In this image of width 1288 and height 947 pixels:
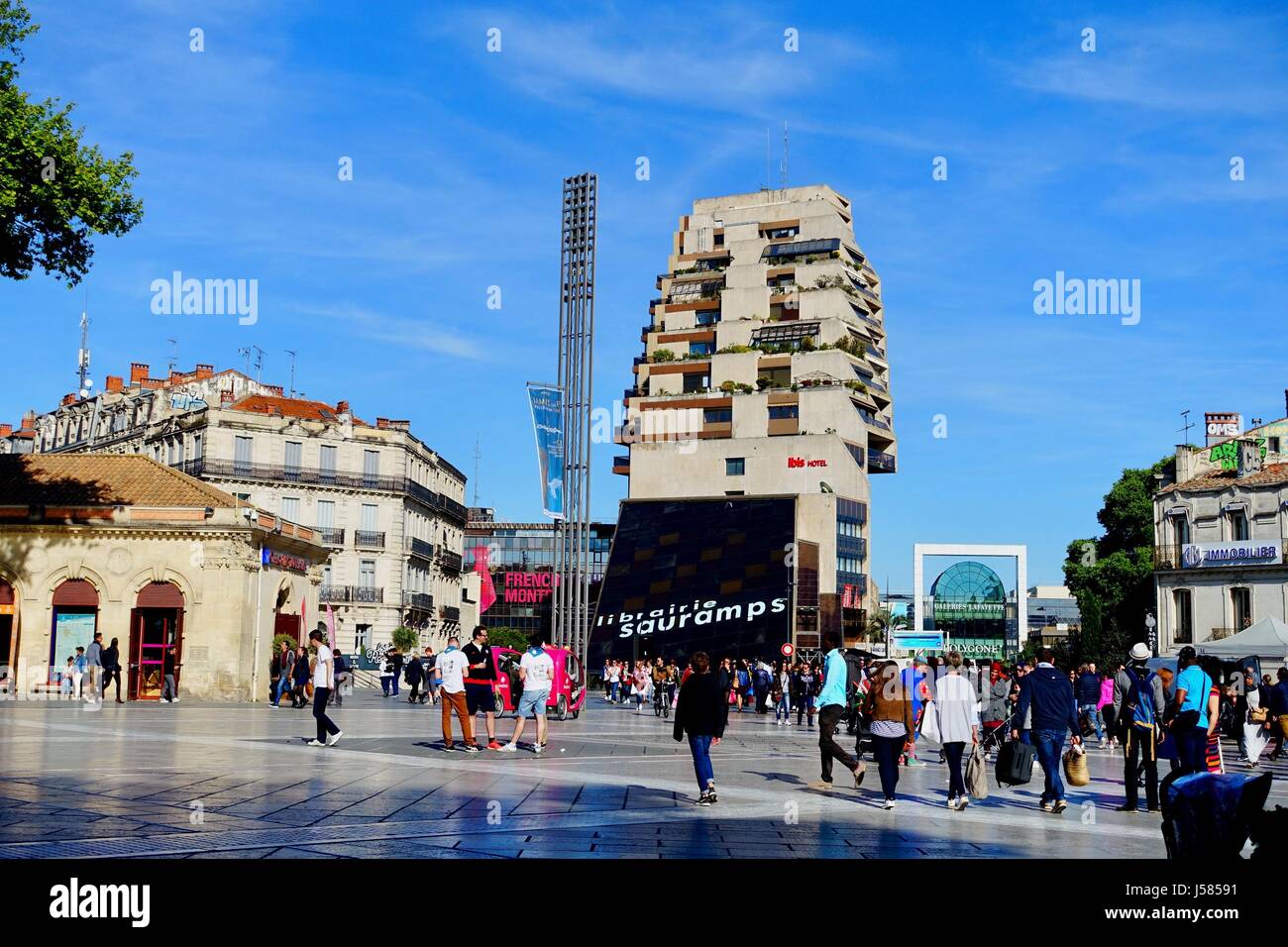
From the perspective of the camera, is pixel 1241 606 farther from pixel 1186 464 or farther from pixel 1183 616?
pixel 1186 464

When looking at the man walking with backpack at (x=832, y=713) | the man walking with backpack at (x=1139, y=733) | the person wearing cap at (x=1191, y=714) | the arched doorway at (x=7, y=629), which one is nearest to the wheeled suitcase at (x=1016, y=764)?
the man walking with backpack at (x=1139, y=733)

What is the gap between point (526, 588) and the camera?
323 ft

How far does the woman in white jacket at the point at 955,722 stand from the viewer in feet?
39.0

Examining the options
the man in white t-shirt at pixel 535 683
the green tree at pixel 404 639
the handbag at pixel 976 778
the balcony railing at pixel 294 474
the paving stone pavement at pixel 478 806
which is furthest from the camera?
the green tree at pixel 404 639

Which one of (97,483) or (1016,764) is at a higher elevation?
(97,483)

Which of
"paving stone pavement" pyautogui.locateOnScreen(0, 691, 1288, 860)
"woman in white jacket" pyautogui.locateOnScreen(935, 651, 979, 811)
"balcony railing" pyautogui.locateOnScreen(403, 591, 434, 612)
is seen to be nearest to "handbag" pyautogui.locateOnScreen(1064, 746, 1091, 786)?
"paving stone pavement" pyautogui.locateOnScreen(0, 691, 1288, 860)

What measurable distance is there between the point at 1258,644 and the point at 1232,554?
27624mm

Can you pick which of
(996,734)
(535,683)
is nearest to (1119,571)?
(996,734)

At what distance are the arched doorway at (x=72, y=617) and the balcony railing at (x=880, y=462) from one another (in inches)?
2427

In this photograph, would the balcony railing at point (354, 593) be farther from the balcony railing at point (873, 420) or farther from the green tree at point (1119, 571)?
the balcony railing at point (873, 420)

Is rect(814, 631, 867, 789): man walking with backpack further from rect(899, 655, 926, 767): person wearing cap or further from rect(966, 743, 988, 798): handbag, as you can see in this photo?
rect(899, 655, 926, 767): person wearing cap

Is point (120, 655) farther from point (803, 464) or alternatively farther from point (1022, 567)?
point (1022, 567)

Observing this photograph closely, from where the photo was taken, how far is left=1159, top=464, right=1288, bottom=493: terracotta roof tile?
52.2m

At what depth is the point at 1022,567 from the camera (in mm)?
92688
